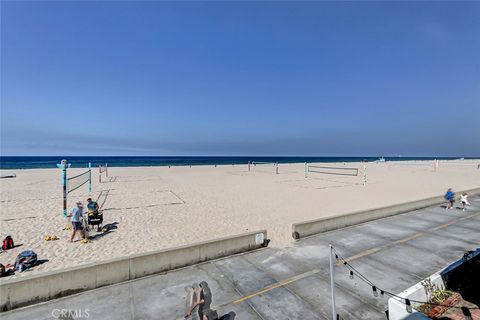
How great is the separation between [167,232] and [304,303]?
670 cm

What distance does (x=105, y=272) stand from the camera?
5.94 meters

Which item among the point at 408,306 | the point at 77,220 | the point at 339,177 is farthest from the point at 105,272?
the point at 339,177

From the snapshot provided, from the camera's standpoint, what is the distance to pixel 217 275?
21.2 ft

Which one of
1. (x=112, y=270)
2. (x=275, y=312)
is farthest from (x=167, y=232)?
(x=275, y=312)

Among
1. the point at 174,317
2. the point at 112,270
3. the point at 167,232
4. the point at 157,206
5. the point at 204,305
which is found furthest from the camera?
the point at 157,206

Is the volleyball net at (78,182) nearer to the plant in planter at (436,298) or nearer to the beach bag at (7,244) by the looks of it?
the beach bag at (7,244)

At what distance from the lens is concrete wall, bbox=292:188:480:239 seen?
9320mm

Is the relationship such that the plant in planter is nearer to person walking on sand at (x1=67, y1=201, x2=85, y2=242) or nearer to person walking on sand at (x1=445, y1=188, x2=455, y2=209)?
→ person walking on sand at (x1=67, y1=201, x2=85, y2=242)

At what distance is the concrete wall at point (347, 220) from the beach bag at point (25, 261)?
846 centimetres

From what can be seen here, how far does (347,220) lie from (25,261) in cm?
1155

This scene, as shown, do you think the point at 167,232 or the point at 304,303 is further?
the point at 167,232

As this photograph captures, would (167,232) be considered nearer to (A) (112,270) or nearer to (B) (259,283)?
(A) (112,270)

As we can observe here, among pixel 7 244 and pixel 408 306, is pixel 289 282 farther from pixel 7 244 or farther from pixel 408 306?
pixel 7 244

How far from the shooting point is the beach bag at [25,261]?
6.84 m
